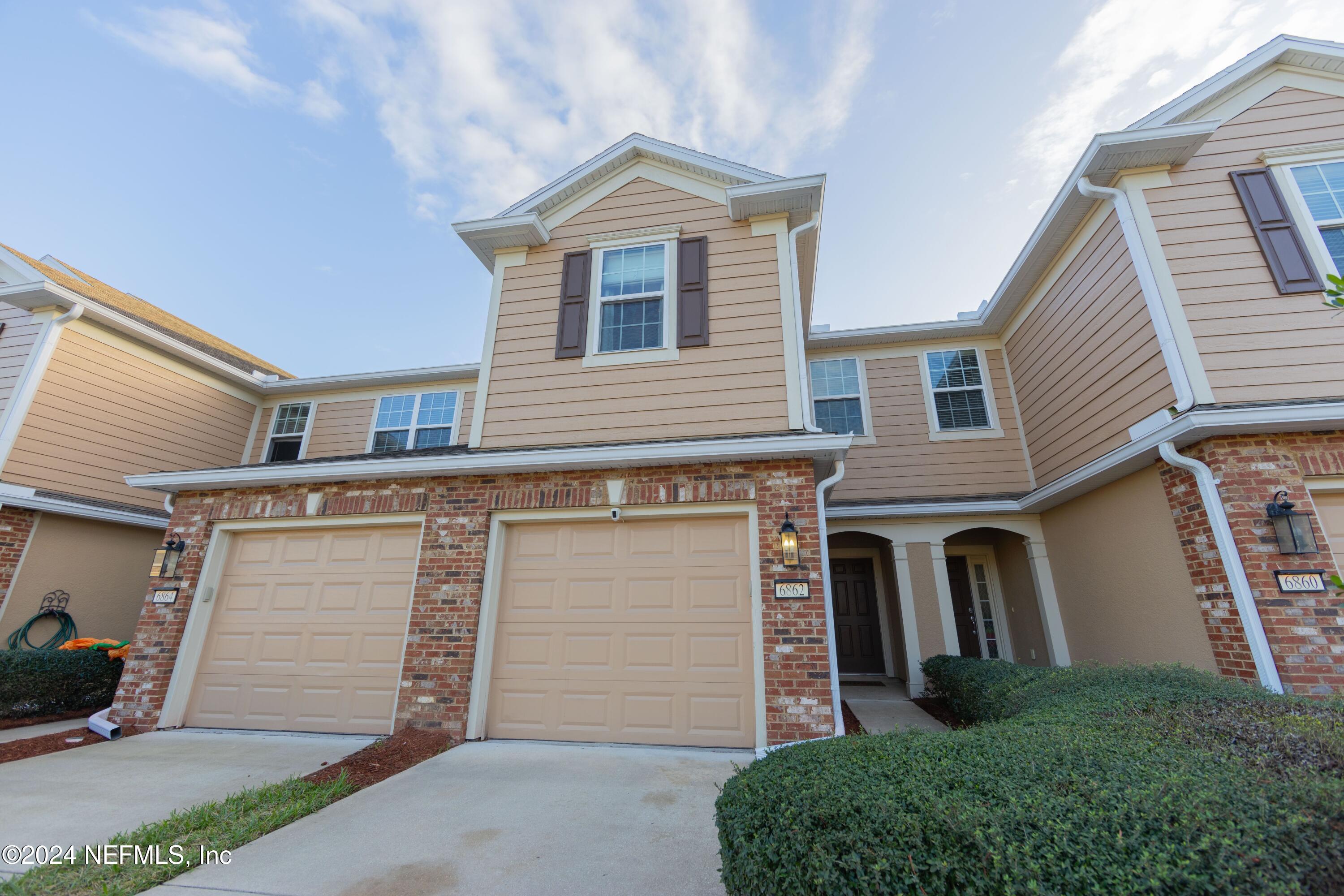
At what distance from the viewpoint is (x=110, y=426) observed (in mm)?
8516

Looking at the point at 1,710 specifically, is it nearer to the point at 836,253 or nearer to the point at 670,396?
the point at 670,396

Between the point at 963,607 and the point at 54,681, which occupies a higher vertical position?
the point at 963,607

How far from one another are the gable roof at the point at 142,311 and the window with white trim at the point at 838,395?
35.3 feet

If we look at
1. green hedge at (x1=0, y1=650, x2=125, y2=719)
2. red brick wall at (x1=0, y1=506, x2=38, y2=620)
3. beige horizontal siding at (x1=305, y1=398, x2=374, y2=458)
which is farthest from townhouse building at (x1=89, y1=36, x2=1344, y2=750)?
beige horizontal siding at (x1=305, y1=398, x2=374, y2=458)

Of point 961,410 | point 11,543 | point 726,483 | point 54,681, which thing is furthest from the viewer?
point 961,410

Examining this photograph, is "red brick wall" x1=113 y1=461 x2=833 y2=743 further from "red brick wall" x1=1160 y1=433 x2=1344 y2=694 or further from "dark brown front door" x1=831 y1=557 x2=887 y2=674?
"dark brown front door" x1=831 y1=557 x2=887 y2=674

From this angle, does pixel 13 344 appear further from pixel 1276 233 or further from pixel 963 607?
pixel 1276 233

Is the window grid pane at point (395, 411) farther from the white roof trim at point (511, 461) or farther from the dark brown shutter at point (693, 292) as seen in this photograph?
the dark brown shutter at point (693, 292)

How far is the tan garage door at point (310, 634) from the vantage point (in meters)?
5.50

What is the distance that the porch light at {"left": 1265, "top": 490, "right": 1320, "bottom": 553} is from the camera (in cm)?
443

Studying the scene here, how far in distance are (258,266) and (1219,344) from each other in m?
20.6

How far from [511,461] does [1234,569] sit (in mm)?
6492

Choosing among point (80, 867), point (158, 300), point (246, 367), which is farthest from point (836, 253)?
point (158, 300)

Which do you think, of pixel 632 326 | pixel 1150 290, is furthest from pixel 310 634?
pixel 1150 290
